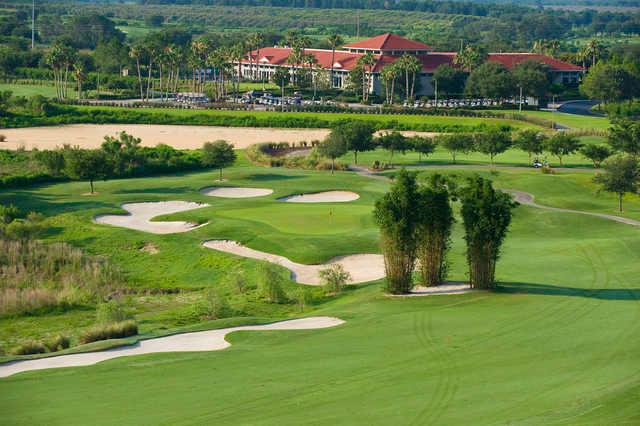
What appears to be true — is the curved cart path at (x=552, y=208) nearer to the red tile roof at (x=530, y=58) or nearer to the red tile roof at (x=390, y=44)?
the red tile roof at (x=530, y=58)

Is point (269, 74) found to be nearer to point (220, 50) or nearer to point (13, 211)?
point (220, 50)

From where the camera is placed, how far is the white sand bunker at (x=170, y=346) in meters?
40.6

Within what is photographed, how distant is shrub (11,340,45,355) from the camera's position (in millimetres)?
43781

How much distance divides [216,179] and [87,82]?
94619 millimetres

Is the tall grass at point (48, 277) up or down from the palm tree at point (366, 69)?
down

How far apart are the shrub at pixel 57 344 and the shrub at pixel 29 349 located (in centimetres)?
34

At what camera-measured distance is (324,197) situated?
277ft

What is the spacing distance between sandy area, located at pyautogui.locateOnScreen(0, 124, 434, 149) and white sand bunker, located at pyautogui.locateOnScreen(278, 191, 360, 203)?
37.0 meters

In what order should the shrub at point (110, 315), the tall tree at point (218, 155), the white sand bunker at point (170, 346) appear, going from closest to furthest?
1. the white sand bunker at point (170, 346)
2. the shrub at point (110, 315)
3. the tall tree at point (218, 155)

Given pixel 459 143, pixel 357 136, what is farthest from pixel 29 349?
pixel 459 143

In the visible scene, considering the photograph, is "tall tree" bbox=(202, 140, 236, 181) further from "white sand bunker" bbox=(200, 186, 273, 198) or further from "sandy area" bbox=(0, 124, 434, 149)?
"sandy area" bbox=(0, 124, 434, 149)

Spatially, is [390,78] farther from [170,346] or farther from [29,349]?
[29,349]

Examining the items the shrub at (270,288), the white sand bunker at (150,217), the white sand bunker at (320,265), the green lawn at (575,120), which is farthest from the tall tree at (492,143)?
the shrub at (270,288)

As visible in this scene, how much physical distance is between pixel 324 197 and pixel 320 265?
2261 cm
